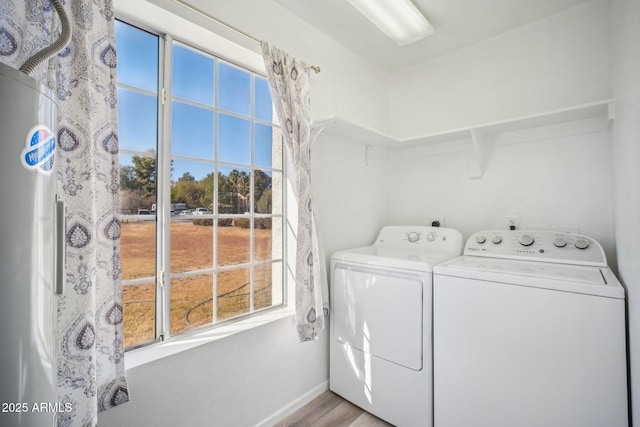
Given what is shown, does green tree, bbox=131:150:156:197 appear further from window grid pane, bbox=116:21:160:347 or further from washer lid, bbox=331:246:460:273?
washer lid, bbox=331:246:460:273

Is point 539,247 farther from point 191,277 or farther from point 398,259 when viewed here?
point 191,277

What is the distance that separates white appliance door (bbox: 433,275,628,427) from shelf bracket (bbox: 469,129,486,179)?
3.56ft

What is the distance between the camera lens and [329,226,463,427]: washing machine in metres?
1.64

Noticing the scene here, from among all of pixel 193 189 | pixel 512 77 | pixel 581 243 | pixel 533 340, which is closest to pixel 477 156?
pixel 512 77

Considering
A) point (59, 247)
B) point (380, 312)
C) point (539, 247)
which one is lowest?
point (380, 312)

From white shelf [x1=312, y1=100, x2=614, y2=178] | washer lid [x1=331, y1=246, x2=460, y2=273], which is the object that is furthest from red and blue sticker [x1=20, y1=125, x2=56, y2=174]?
washer lid [x1=331, y1=246, x2=460, y2=273]

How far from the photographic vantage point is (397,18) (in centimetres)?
182

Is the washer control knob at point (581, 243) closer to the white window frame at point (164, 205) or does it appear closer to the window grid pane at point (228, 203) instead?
the window grid pane at point (228, 203)

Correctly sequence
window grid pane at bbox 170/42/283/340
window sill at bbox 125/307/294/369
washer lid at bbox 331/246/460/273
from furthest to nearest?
1. washer lid at bbox 331/246/460/273
2. window grid pane at bbox 170/42/283/340
3. window sill at bbox 125/307/294/369

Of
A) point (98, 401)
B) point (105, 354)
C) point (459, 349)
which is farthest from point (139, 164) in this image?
point (459, 349)

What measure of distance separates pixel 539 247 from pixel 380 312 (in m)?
1.07

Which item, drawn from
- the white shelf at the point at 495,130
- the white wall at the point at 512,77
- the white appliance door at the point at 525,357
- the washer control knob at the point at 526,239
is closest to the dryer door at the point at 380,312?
the white appliance door at the point at 525,357

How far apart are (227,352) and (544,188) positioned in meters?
2.31

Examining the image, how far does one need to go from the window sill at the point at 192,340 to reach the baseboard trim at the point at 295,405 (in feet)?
1.93
